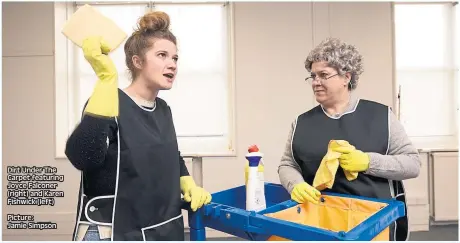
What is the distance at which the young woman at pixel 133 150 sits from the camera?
2.73ft

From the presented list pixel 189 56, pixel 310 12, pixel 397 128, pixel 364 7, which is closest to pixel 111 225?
pixel 397 128

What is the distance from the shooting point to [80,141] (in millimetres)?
802

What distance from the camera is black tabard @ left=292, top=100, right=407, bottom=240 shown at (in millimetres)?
1104

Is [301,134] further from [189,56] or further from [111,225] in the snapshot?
[189,56]

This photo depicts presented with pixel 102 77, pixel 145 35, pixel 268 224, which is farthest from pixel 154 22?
pixel 268 224

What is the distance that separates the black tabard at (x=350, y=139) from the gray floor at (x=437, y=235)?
1.45 meters

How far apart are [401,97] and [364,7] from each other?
79 cm

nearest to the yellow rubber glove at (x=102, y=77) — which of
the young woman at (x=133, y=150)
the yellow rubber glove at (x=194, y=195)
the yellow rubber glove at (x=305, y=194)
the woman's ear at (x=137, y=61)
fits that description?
the young woman at (x=133, y=150)

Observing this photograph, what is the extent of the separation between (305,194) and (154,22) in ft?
2.27

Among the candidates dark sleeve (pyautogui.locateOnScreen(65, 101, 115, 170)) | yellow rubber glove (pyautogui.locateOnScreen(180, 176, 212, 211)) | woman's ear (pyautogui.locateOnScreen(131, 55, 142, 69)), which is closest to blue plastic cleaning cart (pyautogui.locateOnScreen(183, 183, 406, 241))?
yellow rubber glove (pyautogui.locateOnScreen(180, 176, 212, 211))

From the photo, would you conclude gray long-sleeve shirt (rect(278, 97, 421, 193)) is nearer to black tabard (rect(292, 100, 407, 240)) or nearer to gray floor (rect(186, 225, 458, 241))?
black tabard (rect(292, 100, 407, 240))

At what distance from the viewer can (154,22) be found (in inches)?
41.0

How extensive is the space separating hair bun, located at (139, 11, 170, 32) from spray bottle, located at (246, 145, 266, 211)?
48 centimetres

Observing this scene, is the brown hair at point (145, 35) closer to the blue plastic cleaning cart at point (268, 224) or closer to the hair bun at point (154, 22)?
the hair bun at point (154, 22)
